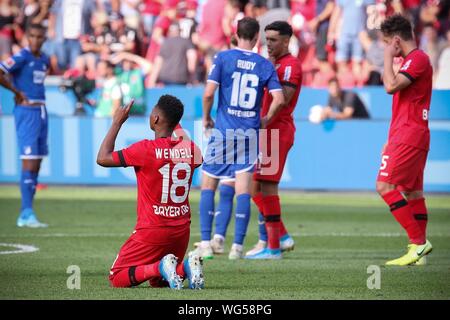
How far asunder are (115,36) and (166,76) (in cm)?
189

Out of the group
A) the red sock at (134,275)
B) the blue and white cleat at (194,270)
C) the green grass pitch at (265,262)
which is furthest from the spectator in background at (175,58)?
the blue and white cleat at (194,270)

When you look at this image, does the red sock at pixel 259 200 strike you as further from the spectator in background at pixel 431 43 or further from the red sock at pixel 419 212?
the spectator in background at pixel 431 43

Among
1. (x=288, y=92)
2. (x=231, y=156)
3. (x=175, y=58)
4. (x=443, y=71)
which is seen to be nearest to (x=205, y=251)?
(x=231, y=156)

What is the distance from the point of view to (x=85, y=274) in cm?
919

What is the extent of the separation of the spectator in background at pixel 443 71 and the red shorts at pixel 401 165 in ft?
28.4

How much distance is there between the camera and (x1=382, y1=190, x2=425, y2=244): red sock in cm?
1012

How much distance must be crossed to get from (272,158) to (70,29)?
39.3 feet

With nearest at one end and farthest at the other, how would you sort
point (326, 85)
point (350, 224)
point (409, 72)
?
1. point (409, 72)
2. point (350, 224)
3. point (326, 85)

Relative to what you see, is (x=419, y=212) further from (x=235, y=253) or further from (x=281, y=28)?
(x=281, y=28)

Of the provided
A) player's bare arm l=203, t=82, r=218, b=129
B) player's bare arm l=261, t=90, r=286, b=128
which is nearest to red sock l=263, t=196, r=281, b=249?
player's bare arm l=261, t=90, r=286, b=128

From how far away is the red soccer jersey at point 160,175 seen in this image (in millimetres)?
8172

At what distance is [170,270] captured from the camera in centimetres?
789
